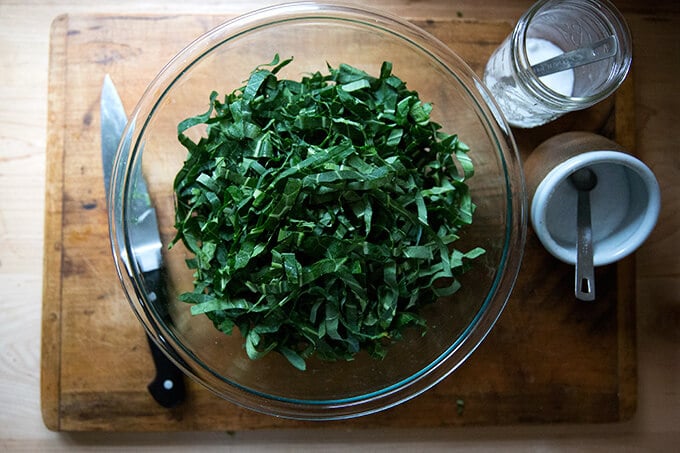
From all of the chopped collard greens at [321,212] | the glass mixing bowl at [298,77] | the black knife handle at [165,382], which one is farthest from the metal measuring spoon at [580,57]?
the black knife handle at [165,382]

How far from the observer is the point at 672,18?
54.7 inches

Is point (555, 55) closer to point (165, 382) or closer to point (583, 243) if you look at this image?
point (583, 243)

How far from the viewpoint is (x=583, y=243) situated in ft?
4.04

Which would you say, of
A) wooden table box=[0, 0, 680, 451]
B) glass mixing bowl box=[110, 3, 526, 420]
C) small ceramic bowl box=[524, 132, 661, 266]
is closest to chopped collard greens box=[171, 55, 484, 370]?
glass mixing bowl box=[110, 3, 526, 420]

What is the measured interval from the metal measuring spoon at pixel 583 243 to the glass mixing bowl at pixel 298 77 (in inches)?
5.4

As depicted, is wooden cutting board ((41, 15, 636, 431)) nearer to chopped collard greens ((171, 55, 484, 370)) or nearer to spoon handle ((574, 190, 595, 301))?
spoon handle ((574, 190, 595, 301))

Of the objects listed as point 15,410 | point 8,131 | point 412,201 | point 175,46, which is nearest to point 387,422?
point 412,201

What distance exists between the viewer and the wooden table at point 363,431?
1.35 m

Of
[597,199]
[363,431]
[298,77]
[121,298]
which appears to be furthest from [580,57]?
[121,298]

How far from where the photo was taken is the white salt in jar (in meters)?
1.14

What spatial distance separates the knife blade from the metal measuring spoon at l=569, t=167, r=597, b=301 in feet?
2.83

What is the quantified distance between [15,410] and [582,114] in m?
1.45

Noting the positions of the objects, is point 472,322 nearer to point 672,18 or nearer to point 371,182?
point 371,182

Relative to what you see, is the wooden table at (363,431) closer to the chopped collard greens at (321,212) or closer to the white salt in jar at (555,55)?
the white salt in jar at (555,55)
